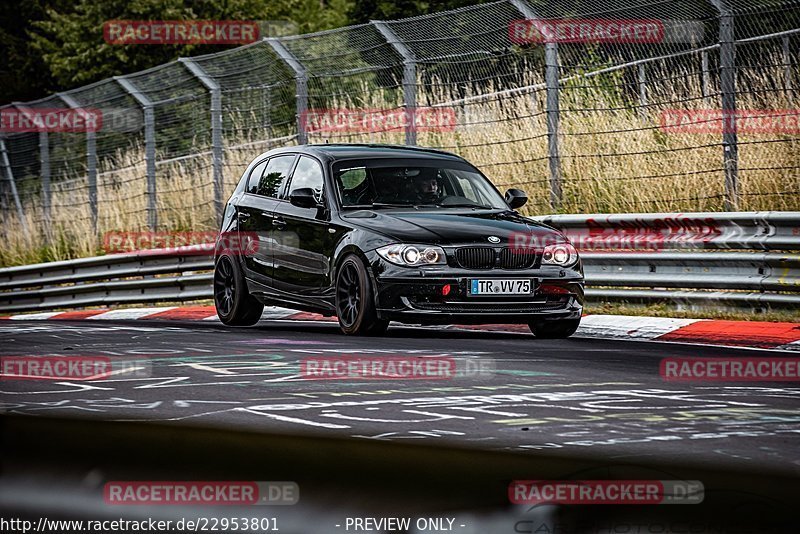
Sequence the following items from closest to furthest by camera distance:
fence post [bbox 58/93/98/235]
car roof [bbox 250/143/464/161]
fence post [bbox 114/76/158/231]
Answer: car roof [bbox 250/143/464/161]
fence post [bbox 114/76/158/231]
fence post [bbox 58/93/98/235]

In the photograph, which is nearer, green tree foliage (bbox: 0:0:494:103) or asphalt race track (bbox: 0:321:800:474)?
asphalt race track (bbox: 0:321:800:474)

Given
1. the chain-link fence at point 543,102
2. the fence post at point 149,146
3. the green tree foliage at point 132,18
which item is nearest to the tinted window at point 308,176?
the chain-link fence at point 543,102

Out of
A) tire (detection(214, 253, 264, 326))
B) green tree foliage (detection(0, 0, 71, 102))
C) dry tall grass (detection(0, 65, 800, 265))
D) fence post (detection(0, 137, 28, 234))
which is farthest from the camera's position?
green tree foliage (detection(0, 0, 71, 102))

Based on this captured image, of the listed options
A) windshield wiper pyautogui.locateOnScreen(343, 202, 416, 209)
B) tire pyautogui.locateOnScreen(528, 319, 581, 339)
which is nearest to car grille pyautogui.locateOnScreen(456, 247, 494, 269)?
tire pyautogui.locateOnScreen(528, 319, 581, 339)

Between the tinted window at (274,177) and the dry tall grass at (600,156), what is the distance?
10.1 ft

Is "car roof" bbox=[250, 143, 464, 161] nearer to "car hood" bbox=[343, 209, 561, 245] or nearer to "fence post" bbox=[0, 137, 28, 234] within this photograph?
"car hood" bbox=[343, 209, 561, 245]

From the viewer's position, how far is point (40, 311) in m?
21.8

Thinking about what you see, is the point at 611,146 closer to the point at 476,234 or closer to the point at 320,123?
the point at 320,123

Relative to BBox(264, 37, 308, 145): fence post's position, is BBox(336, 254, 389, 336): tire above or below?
below

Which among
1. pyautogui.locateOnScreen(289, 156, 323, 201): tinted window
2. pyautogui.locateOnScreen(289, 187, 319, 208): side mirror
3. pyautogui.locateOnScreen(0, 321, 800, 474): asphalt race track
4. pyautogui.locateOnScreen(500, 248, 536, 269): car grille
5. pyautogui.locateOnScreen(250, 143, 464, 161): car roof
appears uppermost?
pyautogui.locateOnScreen(250, 143, 464, 161): car roof

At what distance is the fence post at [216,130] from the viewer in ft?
64.3

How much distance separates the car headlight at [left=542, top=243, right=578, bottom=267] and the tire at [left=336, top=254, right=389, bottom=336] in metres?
1.37

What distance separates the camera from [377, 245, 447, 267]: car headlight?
35.6 feet

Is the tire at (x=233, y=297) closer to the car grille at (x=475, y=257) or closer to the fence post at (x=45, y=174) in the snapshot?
the car grille at (x=475, y=257)
